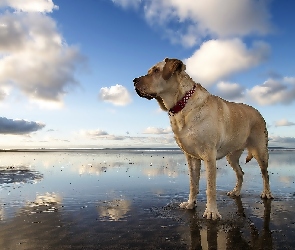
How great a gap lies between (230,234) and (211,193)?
134cm

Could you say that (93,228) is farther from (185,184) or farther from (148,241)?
(185,184)

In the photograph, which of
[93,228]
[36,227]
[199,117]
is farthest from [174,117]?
[36,227]

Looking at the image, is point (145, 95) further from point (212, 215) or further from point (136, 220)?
point (212, 215)

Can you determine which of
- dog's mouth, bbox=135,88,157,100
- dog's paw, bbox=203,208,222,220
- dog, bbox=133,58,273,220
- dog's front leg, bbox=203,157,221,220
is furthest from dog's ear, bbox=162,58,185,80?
dog's paw, bbox=203,208,222,220

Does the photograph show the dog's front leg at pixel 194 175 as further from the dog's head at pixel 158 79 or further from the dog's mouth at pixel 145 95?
the dog's head at pixel 158 79

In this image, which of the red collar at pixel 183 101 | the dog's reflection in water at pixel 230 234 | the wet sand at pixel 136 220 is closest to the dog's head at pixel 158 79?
the red collar at pixel 183 101

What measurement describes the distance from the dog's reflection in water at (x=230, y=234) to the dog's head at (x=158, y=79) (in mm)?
2478

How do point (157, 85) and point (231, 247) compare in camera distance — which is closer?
point (231, 247)

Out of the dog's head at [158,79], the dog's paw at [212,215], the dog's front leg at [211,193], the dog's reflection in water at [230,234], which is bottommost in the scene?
the dog's reflection in water at [230,234]

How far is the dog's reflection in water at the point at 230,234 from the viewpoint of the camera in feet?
13.6

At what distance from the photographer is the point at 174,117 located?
6.27 m

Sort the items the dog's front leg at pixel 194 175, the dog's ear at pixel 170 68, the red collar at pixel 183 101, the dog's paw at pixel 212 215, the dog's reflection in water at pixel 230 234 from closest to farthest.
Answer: the dog's reflection in water at pixel 230 234
the dog's paw at pixel 212 215
the dog's ear at pixel 170 68
the red collar at pixel 183 101
the dog's front leg at pixel 194 175

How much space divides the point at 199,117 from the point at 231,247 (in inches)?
104

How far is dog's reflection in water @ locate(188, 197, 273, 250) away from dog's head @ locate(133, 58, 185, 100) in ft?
8.13
